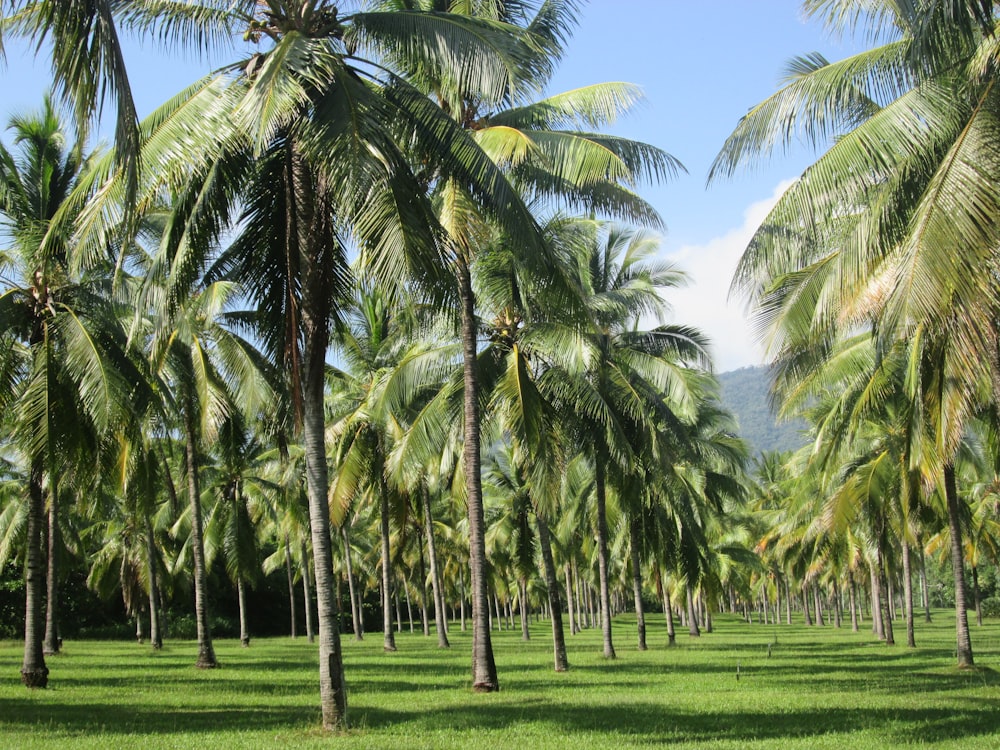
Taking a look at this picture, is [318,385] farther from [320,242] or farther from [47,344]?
[47,344]

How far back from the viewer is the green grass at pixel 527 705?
10.4 meters

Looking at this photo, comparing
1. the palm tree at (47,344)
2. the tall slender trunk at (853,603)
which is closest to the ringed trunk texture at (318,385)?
the palm tree at (47,344)

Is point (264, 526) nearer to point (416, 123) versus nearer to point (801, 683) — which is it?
point (801, 683)

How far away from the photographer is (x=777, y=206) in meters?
10.5

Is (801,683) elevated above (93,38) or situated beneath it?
situated beneath

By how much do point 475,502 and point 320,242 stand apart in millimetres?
5735

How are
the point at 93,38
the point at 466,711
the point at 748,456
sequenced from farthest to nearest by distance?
the point at 748,456 < the point at 466,711 < the point at 93,38

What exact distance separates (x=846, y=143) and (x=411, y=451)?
10.1m

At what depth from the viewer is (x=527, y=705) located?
13609 mm

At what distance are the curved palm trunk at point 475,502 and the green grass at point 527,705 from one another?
0.50 metres

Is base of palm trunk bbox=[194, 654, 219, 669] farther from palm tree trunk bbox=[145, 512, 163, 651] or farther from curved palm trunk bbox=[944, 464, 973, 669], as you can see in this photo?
curved palm trunk bbox=[944, 464, 973, 669]

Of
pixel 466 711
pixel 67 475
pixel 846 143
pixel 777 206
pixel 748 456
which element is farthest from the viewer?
pixel 748 456

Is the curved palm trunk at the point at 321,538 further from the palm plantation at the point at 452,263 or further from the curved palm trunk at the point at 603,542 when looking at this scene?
the curved palm trunk at the point at 603,542

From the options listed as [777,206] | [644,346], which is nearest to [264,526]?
[644,346]
